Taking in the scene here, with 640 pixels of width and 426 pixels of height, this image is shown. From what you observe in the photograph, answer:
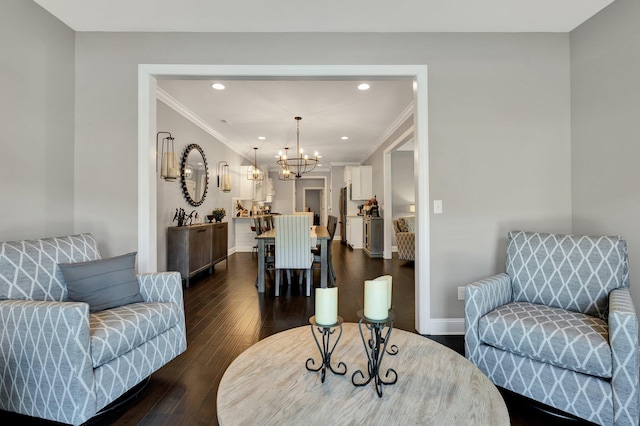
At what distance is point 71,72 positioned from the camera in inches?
100

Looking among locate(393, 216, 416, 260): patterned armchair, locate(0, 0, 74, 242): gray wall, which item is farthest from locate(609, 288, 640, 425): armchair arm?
locate(393, 216, 416, 260): patterned armchair

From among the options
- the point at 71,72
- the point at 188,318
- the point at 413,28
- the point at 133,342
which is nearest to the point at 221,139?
the point at 71,72

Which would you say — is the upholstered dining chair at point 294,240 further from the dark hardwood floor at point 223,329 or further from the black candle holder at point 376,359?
the black candle holder at point 376,359

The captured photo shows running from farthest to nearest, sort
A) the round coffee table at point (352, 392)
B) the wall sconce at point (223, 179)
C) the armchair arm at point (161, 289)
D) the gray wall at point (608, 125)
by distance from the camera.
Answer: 1. the wall sconce at point (223, 179)
2. the gray wall at point (608, 125)
3. the armchair arm at point (161, 289)
4. the round coffee table at point (352, 392)

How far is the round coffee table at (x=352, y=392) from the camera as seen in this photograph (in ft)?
2.99

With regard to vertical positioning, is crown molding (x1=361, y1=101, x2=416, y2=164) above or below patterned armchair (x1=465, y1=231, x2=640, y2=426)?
above

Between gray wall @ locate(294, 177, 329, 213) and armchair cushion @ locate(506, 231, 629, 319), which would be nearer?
armchair cushion @ locate(506, 231, 629, 319)

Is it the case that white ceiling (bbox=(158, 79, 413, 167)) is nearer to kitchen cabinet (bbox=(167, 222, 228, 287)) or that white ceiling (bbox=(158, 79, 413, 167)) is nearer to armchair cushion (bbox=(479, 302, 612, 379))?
kitchen cabinet (bbox=(167, 222, 228, 287))

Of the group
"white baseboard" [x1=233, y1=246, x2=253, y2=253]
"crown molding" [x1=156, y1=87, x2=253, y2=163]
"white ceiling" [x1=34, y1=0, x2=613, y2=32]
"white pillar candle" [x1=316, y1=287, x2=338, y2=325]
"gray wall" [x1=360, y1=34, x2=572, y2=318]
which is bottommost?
"white baseboard" [x1=233, y1=246, x2=253, y2=253]

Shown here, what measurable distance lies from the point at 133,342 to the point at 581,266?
270cm

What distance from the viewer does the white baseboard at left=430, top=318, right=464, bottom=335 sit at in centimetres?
261

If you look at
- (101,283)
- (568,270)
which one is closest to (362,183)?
(568,270)

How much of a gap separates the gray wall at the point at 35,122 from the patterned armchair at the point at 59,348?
1.97 feet

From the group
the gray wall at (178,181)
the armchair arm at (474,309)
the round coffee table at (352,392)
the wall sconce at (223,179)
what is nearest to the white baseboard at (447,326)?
the armchair arm at (474,309)
